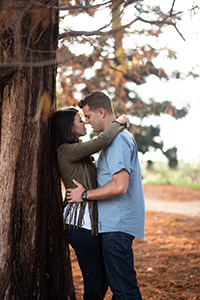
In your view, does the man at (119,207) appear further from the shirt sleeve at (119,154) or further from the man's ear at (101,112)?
the man's ear at (101,112)

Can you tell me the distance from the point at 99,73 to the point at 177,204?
16.6ft

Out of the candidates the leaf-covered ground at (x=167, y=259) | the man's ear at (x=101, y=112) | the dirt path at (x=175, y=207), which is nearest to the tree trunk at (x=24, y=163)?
the man's ear at (x=101, y=112)

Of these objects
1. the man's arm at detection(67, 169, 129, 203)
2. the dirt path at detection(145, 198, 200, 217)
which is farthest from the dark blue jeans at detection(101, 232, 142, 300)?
the dirt path at detection(145, 198, 200, 217)

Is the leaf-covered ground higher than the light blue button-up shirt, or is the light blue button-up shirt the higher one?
the light blue button-up shirt

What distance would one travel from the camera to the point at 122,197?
2.80m

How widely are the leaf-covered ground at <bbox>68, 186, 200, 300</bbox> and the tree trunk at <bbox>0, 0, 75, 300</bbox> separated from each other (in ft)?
4.48

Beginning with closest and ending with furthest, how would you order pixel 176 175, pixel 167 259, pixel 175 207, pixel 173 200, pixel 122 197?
pixel 122 197
pixel 167 259
pixel 175 207
pixel 173 200
pixel 176 175

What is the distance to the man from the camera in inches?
106

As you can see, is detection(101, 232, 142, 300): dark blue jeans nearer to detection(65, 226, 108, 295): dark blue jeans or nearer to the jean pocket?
the jean pocket

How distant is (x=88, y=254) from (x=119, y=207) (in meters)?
0.49

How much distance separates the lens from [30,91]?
293cm

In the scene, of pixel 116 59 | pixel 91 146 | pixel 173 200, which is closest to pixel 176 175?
pixel 173 200

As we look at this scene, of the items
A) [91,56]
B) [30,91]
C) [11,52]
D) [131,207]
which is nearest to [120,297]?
[131,207]

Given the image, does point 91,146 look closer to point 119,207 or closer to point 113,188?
point 113,188
